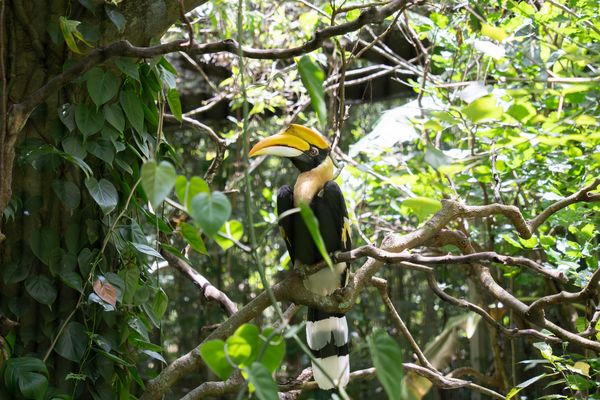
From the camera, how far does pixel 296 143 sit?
7.30 ft

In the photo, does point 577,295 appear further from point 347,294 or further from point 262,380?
point 262,380

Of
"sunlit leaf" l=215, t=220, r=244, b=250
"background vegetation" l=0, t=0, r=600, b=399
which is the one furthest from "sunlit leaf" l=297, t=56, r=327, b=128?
"sunlit leaf" l=215, t=220, r=244, b=250

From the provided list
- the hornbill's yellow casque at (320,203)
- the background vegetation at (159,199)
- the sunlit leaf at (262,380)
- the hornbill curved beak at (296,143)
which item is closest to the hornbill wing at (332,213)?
the hornbill's yellow casque at (320,203)

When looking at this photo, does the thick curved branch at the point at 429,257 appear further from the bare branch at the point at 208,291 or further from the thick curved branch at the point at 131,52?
the bare branch at the point at 208,291

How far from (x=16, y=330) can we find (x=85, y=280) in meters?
0.18

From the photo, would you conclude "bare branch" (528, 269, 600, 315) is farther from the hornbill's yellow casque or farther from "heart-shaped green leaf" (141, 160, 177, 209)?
"heart-shaped green leaf" (141, 160, 177, 209)

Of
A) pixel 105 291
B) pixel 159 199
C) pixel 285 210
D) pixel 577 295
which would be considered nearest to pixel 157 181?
pixel 159 199

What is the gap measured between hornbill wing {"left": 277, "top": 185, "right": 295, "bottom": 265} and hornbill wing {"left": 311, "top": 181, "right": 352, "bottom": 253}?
0.08 meters

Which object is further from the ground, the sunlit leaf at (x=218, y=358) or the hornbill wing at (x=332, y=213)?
the sunlit leaf at (x=218, y=358)

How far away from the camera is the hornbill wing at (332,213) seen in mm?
2219

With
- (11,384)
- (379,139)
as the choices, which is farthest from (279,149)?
(379,139)

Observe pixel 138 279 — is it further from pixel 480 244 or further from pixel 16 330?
pixel 480 244

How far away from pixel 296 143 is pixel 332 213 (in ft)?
0.79

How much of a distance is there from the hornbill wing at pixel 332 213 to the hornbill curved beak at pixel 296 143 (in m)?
0.12
